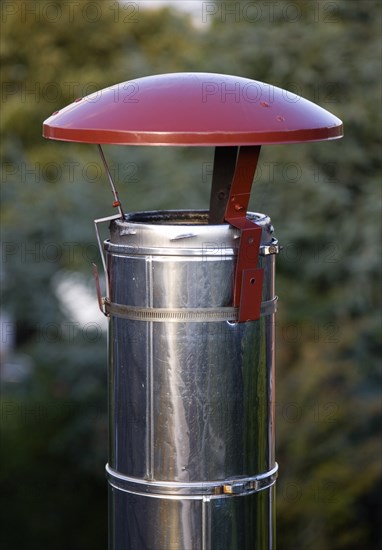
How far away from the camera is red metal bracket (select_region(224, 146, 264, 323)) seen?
2.50 metres

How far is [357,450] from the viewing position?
Result: 662 centimetres

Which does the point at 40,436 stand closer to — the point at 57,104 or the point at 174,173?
the point at 174,173

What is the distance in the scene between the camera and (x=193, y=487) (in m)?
2.52

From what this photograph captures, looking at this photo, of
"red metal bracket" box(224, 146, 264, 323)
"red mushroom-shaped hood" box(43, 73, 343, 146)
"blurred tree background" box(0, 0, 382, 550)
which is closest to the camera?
"red mushroom-shaped hood" box(43, 73, 343, 146)

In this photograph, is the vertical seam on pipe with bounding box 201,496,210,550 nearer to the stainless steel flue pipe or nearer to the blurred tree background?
the stainless steel flue pipe

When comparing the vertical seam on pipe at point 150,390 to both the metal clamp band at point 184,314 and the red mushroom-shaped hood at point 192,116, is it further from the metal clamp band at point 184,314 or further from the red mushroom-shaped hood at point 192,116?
the red mushroom-shaped hood at point 192,116

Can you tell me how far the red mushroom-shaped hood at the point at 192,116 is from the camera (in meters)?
2.40

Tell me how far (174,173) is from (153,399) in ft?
18.0

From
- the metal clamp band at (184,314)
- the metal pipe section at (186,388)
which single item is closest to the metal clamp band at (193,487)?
the metal pipe section at (186,388)

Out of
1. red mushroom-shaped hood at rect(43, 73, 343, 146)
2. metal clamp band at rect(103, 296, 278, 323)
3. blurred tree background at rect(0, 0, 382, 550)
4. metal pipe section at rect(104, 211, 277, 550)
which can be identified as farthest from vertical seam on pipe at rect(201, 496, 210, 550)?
blurred tree background at rect(0, 0, 382, 550)

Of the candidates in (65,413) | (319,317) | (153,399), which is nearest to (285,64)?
(319,317)

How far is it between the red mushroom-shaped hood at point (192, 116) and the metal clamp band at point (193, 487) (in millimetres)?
869

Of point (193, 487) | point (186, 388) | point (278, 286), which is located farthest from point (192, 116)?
point (278, 286)

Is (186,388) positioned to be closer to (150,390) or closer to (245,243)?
(150,390)
